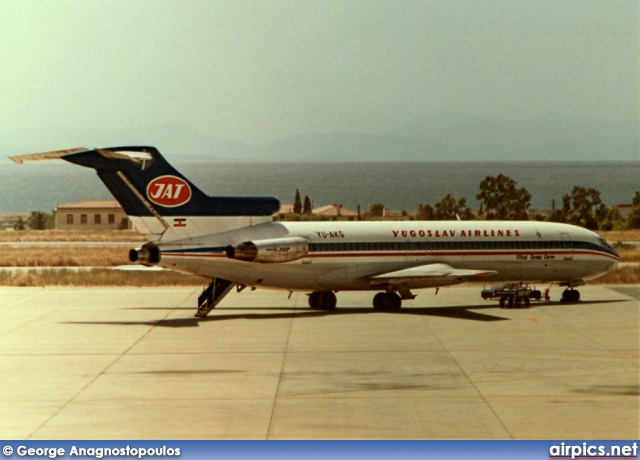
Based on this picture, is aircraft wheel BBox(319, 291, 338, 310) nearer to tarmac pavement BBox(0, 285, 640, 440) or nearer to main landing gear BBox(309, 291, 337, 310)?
main landing gear BBox(309, 291, 337, 310)

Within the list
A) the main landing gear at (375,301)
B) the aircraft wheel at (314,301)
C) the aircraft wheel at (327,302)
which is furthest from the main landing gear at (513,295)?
the aircraft wheel at (314,301)

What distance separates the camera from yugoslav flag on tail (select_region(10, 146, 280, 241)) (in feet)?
99.2

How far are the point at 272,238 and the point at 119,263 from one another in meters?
27.2

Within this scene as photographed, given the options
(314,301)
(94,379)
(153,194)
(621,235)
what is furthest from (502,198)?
(94,379)

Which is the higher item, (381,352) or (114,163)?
(114,163)

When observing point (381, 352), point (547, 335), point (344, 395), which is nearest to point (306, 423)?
point (344, 395)

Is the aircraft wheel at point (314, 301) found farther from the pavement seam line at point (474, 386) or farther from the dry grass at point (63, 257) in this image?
the dry grass at point (63, 257)

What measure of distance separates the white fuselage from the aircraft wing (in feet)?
0.42

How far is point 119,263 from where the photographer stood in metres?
57.7

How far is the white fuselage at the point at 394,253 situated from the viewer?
31812 millimetres

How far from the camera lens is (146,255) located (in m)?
29.9

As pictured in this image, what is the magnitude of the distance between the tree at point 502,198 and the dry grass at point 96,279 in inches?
1935

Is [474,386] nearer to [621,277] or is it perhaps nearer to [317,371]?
[317,371]

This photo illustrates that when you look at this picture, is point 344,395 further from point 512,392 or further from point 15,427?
point 15,427
